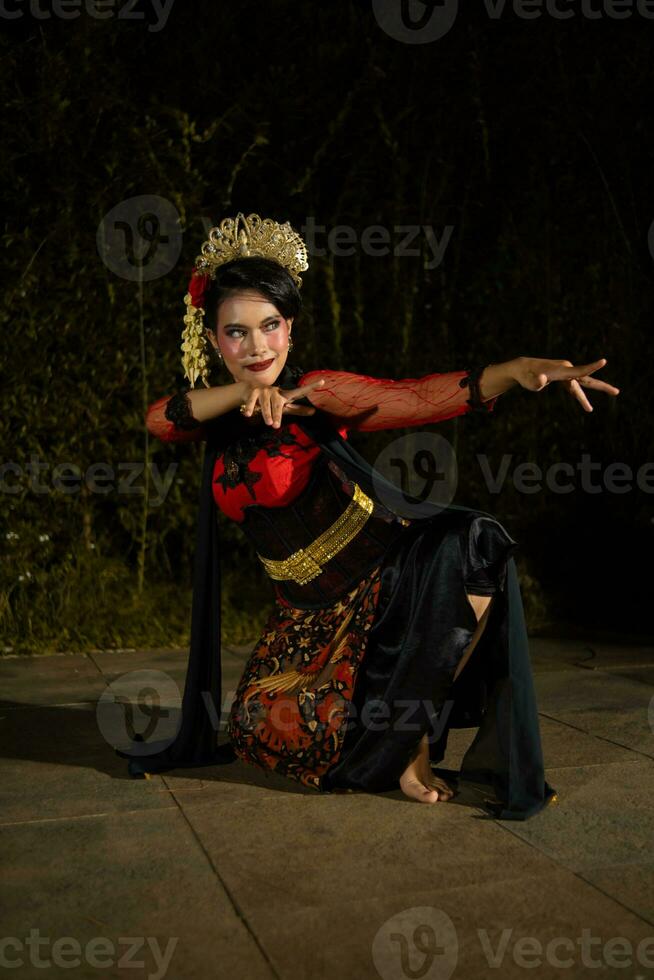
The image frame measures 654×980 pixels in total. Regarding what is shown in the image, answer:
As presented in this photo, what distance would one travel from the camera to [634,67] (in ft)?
21.6

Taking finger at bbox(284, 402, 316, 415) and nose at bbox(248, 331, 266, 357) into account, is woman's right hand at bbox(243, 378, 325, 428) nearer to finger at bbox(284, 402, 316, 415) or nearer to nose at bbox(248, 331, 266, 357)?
finger at bbox(284, 402, 316, 415)

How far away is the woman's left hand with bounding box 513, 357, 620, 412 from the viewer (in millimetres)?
Answer: 2721

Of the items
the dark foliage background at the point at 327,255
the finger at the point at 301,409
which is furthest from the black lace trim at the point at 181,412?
the dark foliage background at the point at 327,255

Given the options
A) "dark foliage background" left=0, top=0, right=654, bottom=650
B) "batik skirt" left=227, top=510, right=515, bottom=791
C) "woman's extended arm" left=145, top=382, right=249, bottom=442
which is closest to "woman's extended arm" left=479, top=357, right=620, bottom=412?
"batik skirt" left=227, top=510, right=515, bottom=791

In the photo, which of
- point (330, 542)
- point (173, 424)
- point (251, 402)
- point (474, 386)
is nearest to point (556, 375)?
point (474, 386)

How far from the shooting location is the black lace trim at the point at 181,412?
323cm

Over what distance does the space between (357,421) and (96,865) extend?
1287mm

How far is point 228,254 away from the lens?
3.38 metres

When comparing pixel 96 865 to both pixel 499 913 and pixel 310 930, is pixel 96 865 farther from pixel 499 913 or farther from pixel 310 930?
pixel 499 913

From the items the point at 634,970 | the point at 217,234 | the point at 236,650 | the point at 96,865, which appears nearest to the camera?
the point at 634,970

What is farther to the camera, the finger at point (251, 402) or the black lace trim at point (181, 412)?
the black lace trim at point (181, 412)

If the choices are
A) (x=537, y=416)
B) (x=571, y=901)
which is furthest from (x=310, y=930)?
(x=537, y=416)

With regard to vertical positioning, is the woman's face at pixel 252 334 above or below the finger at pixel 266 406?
above

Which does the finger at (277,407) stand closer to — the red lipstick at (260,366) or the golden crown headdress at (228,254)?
the red lipstick at (260,366)
